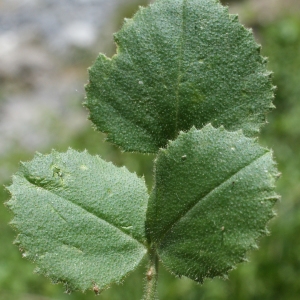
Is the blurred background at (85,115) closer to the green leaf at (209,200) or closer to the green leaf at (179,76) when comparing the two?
the green leaf at (179,76)

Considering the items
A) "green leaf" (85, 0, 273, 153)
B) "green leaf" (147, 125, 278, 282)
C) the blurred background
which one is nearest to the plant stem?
"green leaf" (147, 125, 278, 282)

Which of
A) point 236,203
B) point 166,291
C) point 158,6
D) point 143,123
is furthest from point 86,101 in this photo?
point 166,291

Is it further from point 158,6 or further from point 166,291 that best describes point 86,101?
point 166,291

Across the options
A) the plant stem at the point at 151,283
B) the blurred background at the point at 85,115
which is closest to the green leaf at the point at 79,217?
the plant stem at the point at 151,283

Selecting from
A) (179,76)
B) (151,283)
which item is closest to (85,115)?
(179,76)

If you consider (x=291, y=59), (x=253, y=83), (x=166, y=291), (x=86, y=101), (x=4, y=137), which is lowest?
(x=86, y=101)

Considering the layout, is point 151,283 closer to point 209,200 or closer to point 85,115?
point 209,200
